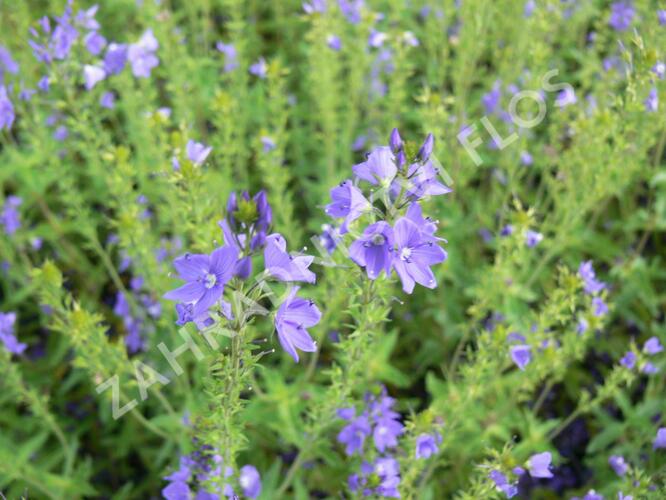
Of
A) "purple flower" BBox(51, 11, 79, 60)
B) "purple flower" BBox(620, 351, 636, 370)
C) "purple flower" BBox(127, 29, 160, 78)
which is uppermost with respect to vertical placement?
"purple flower" BBox(127, 29, 160, 78)

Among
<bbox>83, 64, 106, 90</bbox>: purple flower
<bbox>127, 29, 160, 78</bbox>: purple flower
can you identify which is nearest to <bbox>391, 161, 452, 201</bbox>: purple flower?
<bbox>83, 64, 106, 90</bbox>: purple flower

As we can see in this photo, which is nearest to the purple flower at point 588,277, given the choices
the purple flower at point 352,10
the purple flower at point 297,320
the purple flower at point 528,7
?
the purple flower at point 297,320

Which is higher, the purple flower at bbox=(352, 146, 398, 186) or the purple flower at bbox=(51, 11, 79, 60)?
the purple flower at bbox=(51, 11, 79, 60)

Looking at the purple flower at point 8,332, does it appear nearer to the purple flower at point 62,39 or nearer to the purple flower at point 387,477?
the purple flower at point 62,39

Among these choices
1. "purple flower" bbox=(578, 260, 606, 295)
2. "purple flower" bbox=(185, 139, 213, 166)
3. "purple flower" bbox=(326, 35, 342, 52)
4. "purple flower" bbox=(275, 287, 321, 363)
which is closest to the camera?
"purple flower" bbox=(275, 287, 321, 363)

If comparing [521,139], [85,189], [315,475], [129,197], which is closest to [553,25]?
[521,139]

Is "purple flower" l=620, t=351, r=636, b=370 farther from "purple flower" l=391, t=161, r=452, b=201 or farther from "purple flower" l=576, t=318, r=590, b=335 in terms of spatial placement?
"purple flower" l=391, t=161, r=452, b=201

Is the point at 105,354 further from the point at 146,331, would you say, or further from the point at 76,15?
the point at 76,15

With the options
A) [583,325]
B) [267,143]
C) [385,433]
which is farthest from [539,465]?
[267,143]

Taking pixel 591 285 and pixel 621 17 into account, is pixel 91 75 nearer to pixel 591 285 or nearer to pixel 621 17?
pixel 591 285
